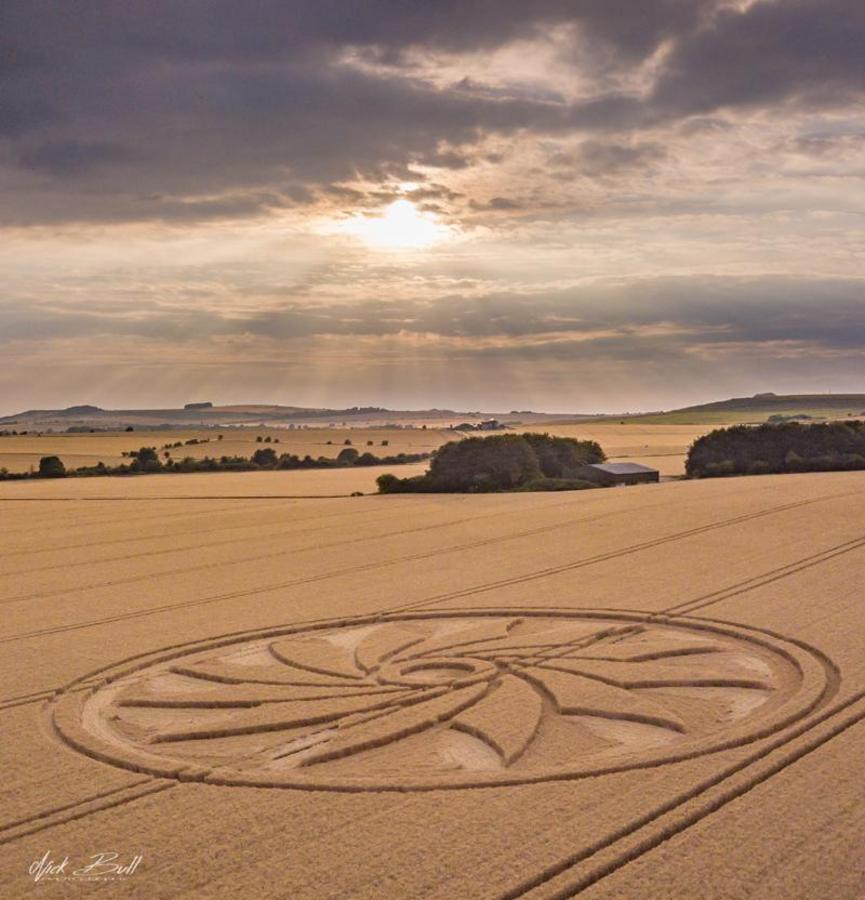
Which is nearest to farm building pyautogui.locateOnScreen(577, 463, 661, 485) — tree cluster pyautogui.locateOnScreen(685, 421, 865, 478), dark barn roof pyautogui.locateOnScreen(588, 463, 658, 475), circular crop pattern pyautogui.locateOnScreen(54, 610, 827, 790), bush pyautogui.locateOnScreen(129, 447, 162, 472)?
dark barn roof pyautogui.locateOnScreen(588, 463, 658, 475)

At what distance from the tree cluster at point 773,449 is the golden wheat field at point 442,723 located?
40.2 m

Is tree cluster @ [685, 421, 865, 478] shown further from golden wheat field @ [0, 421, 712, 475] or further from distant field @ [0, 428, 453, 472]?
distant field @ [0, 428, 453, 472]

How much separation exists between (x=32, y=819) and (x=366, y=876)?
384cm

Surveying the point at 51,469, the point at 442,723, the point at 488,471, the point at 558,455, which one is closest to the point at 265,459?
the point at 51,469

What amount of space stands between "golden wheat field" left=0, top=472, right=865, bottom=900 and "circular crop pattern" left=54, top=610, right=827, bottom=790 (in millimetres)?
60

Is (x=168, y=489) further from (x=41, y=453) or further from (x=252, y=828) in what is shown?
(x=252, y=828)

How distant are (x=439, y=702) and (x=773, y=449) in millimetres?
62224

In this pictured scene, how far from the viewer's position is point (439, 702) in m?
15.1

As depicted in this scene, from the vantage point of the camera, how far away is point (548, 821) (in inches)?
421

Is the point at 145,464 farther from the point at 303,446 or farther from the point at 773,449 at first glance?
the point at 773,449

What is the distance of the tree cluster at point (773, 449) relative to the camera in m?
70.1

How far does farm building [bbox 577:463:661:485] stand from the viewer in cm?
6656

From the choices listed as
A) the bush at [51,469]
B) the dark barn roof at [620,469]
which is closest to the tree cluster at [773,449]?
the dark barn roof at [620,469]

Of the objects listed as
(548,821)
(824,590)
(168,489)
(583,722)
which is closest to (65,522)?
(168,489)
